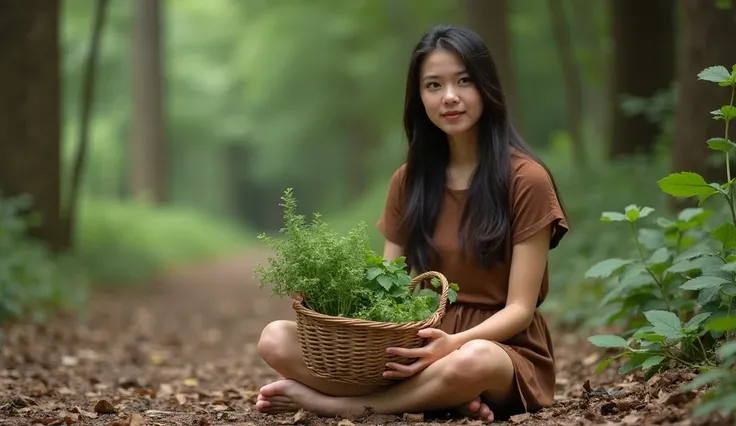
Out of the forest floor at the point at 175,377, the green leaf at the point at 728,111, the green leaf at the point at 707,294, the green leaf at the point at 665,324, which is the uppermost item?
the green leaf at the point at 728,111

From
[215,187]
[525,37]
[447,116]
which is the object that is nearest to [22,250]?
[447,116]

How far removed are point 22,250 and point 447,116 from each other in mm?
5342

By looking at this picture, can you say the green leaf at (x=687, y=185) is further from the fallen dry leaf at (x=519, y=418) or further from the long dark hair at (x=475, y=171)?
the fallen dry leaf at (x=519, y=418)

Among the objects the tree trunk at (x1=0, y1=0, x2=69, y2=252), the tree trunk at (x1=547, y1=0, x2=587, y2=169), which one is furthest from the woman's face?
the tree trunk at (x1=547, y1=0, x2=587, y2=169)

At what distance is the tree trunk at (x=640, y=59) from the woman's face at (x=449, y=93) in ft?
20.9

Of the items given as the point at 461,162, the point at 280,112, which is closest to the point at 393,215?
the point at 461,162

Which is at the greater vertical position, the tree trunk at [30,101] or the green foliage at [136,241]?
the tree trunk at [30,101]

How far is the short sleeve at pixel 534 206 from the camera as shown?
3418mm

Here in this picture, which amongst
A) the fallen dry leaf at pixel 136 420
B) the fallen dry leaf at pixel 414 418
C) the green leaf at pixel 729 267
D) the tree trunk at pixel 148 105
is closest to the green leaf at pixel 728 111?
the green leaf at pixel 729 267

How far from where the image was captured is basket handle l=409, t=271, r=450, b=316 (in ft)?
10.3

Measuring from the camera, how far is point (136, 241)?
13.4 metres

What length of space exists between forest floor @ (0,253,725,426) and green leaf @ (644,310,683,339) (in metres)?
0.19

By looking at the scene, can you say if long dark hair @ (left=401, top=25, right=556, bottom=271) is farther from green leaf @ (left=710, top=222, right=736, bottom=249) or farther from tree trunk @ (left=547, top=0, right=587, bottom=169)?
tree trunk @ (left=547, top=0, right=587, bottom=169)

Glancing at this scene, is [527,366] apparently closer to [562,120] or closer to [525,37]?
[525,37]
